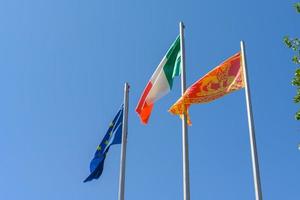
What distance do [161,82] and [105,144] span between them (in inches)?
141

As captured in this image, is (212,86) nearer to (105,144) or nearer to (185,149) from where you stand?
(185,149)

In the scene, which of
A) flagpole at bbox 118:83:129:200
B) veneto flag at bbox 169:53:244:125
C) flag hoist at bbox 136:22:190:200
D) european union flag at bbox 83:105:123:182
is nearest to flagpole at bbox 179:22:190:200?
veneto flag at bbox 169:53:244:125

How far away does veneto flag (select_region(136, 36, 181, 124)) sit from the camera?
19.0 m

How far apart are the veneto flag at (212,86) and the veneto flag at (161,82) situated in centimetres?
200

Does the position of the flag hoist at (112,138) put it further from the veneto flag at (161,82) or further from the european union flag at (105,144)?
the veneto flag at (161,82)

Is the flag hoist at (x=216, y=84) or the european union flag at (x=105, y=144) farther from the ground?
the flag hoist at (x=216, y=84)

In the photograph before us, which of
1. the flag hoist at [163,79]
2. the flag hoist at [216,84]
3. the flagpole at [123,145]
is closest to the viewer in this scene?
the flag hoist at [216,84]

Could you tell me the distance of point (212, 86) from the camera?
56.1 feet

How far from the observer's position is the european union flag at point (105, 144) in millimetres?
20047

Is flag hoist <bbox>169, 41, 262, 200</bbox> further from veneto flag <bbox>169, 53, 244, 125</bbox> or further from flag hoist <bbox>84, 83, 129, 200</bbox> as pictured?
flag hoist <bbox>84, 83, 129, 200</bbox>

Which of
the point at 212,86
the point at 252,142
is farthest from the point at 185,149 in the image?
the point at 212,86

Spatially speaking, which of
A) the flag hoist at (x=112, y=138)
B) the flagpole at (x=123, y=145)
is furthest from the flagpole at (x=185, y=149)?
the flag hoist at (x=112, y=138)

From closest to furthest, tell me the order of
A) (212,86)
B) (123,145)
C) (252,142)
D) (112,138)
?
(252,142) < (212,86) < (123,145) < (112,138)

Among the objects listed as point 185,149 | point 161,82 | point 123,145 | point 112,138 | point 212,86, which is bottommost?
Result: point 185,149
